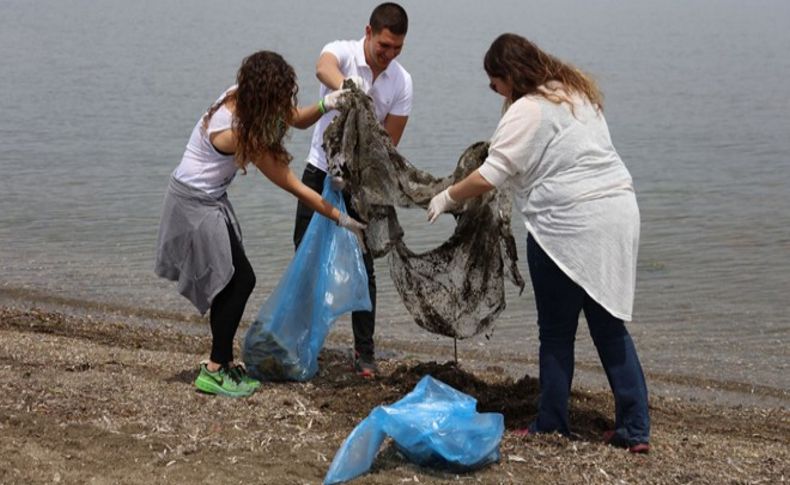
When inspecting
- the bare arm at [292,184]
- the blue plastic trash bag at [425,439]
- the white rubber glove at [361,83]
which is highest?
the white rubber glove at [361,83]

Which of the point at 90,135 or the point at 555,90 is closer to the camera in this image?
the point at 555,90

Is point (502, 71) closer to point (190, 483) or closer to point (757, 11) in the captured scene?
point (190, 483)

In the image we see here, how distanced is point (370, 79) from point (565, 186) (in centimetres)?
173

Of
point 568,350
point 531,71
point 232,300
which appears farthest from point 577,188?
point 232,300

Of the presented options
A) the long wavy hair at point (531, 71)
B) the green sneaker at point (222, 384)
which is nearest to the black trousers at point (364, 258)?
the green sneaker at point (222, 384)

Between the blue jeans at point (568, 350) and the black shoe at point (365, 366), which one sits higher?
the blue jeans at point (568, 350)

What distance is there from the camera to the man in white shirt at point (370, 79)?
241 inches

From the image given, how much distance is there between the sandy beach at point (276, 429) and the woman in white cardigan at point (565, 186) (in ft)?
1.95

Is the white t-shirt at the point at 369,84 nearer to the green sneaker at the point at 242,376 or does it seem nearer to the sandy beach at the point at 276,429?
the green sneaker at the point at 242,376

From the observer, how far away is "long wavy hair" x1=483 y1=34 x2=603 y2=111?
4992 mm

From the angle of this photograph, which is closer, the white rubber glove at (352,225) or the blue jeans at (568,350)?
the blue jeans at (568,350)

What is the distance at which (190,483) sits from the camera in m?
4.62

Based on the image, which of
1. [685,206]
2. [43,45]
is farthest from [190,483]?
[43,45]

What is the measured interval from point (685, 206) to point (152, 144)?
717cm
